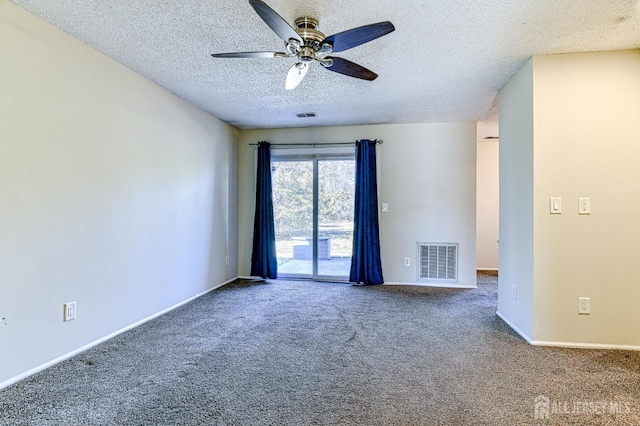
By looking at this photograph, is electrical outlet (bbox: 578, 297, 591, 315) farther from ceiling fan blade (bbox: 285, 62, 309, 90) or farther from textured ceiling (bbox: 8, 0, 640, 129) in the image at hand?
ceiling fan blade (bbox: 285, 62, 309, 90)

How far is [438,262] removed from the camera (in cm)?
464

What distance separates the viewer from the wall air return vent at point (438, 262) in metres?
4.60

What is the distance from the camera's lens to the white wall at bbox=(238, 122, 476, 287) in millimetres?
4574

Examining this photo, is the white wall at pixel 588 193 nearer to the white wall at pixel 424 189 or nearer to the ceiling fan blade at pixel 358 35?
the ceiling fan blade at pixel 358 35

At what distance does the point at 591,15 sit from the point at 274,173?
394 cm

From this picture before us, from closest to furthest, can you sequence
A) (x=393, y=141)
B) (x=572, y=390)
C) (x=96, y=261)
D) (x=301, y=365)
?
(x=572, y=390)
(x=301, y=365)
(x=96, y=261)
(x=393, y=141)

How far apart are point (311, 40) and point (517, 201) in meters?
2.32

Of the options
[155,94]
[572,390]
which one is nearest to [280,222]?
[155,94]

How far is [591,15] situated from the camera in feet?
6.79

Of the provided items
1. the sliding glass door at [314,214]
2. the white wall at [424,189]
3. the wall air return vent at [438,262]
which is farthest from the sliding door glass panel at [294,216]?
the wall air return vent at [438,262]

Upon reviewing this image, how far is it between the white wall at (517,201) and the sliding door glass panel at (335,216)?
2093 millimetres

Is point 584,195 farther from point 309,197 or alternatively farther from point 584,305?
point 309,197

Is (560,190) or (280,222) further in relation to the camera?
(280,222)

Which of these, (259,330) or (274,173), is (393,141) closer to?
(274,173)
